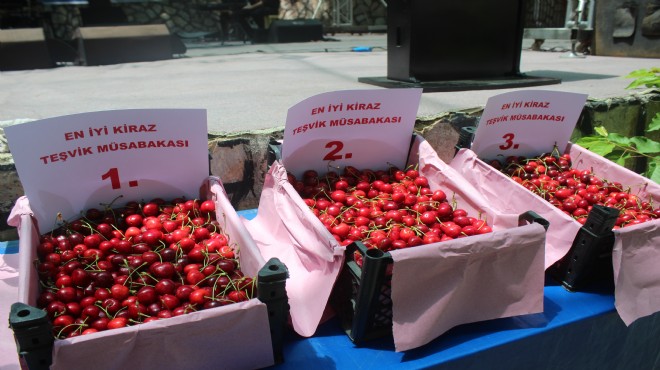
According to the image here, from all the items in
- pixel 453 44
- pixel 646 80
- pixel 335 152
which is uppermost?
pixel 453 44

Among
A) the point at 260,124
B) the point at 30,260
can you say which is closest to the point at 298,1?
the point at 260,124

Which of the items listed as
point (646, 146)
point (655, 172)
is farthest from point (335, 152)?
point (646, 146)

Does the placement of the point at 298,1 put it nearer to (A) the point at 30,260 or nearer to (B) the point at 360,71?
(B) the point at 360,71

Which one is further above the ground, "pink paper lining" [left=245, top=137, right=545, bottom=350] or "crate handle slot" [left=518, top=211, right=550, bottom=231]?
"crate handle slot" [left=518, top=211, right=550, bottom=231]

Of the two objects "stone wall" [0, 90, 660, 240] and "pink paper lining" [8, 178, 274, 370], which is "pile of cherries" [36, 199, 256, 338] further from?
"stone wall" [0, 90, 660, 240]

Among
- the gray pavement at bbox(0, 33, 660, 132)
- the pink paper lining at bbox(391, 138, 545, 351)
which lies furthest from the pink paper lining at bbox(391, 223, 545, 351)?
the gray pavement at bbox(0, 33, 660, 132)

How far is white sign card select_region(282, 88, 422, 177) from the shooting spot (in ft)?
4.82

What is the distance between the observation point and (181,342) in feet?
2.88

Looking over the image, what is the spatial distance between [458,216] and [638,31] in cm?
503

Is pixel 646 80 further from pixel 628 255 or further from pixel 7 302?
pixel 7 302

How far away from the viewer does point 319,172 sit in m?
1.64

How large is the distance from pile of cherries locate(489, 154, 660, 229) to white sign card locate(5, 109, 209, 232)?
Result: 1.11 meters

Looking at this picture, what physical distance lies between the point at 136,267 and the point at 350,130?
31.0 inches

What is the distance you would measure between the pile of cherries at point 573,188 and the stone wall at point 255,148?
278 millimetres
